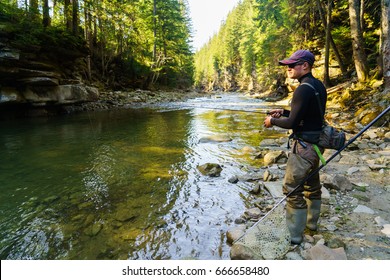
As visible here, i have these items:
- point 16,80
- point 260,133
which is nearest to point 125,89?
point 16,80

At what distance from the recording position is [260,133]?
1109 cm

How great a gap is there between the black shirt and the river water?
1.92 metres

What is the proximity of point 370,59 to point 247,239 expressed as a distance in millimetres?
17797

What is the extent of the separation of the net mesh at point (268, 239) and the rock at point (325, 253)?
0.36 metres

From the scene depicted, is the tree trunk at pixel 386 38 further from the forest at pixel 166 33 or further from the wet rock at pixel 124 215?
the wet rock at pixel 124 215

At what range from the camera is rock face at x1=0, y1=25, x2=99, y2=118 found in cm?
1357

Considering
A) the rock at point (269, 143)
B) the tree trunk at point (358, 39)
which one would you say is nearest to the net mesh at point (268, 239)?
the rock at point (269, 143)

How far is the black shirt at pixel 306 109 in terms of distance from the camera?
283 cm

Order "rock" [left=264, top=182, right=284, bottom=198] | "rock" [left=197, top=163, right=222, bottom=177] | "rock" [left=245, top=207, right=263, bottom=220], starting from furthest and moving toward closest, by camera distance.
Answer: "rock" [left=197, top=163, right=222, bottom=177] < "rock" [left=264, top=182, right=284, bottom=198] < "rock" [left=245, top=207, right=263, bottom=220]

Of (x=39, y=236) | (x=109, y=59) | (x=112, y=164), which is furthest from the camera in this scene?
(x=109, y=59)

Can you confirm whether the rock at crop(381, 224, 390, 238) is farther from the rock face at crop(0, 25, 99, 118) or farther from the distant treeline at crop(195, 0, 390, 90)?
the rock face at crop(0, 25, 99, 118)

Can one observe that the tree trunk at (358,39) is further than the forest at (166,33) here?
No

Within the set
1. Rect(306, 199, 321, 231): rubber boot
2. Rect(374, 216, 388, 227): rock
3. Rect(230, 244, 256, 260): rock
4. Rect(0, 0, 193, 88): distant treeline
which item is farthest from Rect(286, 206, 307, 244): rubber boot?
Rect(0, 0, 193, 88): distant treeline
